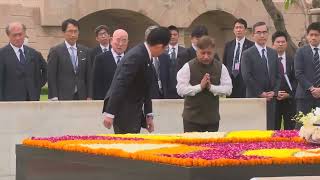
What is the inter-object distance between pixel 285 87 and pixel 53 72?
384cm

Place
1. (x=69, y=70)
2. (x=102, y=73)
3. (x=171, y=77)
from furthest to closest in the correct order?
(x=171, y=77)
(x=69, y=70)
(x=102, y=73)

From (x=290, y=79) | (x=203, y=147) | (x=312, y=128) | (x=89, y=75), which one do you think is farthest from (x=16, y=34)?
(x=312, y=128)

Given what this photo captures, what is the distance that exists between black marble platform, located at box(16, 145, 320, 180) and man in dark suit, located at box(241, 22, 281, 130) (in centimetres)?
621

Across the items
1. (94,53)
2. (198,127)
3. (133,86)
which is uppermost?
(94,53)

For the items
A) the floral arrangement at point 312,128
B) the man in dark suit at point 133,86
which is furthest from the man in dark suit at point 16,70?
the floral arrangement at point 312,128

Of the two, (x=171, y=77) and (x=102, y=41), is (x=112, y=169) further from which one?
(x=102, y=41)

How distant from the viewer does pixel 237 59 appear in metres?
15.4

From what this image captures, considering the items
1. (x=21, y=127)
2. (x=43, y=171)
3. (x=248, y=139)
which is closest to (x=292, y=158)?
(x=248, y=139)

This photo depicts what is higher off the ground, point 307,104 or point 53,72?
point 53,72

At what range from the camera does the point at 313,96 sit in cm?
1424

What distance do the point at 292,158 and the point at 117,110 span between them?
12.5 feet

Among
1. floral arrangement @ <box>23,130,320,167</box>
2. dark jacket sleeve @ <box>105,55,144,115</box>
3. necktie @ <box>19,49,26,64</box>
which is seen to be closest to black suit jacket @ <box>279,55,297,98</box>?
necktie @ <box>19,49,26,64</box>

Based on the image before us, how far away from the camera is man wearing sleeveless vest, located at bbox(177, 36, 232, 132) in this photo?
1116 cm

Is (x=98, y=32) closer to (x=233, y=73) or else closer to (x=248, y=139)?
(x=233, y=73)
